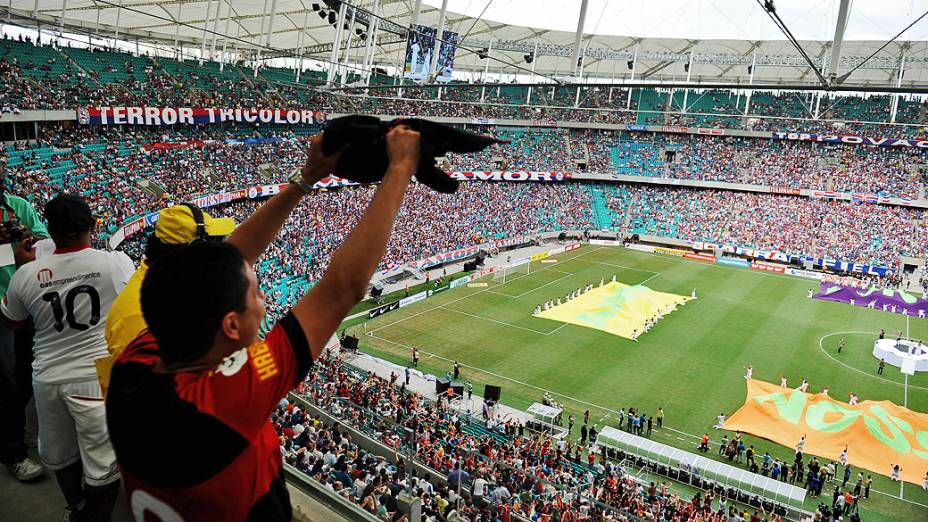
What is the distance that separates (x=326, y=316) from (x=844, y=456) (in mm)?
22196

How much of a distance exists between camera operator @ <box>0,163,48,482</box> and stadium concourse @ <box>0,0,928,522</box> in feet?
0.16

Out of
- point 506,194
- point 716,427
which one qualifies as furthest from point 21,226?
point 506,194

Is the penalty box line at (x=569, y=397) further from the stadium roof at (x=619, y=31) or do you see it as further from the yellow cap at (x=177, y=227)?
the stadium roof at (x=619, y=31)

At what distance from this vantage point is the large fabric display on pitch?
31781mm

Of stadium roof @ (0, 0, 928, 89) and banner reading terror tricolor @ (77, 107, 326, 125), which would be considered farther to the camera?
stadium roof @ (0, 0, 928, 89)

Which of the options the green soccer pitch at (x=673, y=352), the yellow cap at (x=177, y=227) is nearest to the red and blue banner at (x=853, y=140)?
the green soccer pitch at (x=673, y=352)

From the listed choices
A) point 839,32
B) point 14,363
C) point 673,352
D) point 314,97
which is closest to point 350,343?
point 673,352

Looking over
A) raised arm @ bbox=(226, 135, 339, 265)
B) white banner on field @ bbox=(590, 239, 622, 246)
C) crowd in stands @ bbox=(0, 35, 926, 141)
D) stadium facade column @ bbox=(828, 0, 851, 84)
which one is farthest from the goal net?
raised arm @ bbox=(226, 135, 339, 265)

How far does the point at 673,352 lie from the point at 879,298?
1862 centimetres

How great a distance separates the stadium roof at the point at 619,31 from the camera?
48656mm

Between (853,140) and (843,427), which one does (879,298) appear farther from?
(853,140)

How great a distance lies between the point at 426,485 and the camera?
1248 cm

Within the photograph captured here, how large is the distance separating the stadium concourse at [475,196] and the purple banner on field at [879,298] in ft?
2.88

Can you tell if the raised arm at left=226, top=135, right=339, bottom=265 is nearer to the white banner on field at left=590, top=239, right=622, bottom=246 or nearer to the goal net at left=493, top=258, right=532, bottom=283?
the goal net at left=493, top=258, right=532, bottom=283
